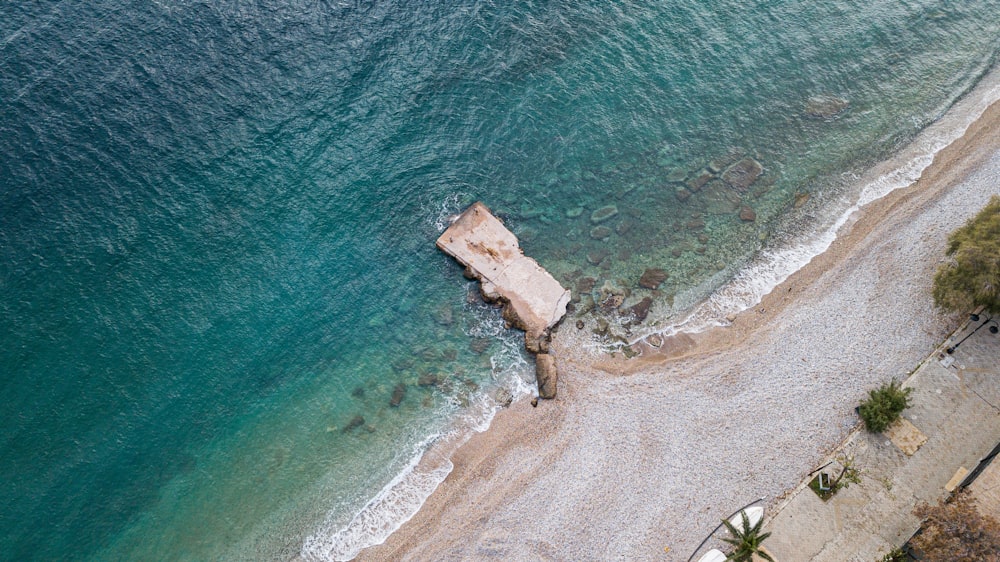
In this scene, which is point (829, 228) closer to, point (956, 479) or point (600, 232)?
point (600, 232)

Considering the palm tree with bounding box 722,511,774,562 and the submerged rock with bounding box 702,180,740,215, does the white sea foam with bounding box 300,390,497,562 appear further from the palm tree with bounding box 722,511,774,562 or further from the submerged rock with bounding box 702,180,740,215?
the submerged rock with bounding box 702,180,740,215

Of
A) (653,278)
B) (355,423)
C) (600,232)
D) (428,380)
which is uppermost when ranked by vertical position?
(600,232)

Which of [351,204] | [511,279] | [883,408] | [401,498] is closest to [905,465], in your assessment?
[883,408]

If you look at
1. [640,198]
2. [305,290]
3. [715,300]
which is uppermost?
[640,198]

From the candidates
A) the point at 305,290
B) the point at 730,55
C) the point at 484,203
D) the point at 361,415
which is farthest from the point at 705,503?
the point at 730,55

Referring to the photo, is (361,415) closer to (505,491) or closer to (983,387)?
(505,491)
